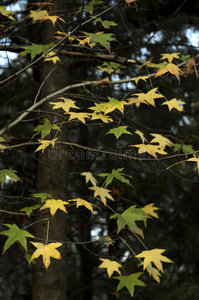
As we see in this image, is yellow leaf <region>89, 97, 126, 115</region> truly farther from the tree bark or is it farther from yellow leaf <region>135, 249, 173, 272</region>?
yellow leaf <region>135, 249, 173, 272</region>

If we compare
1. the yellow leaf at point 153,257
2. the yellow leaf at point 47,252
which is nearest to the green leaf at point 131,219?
the yellow leaf at point 153,257

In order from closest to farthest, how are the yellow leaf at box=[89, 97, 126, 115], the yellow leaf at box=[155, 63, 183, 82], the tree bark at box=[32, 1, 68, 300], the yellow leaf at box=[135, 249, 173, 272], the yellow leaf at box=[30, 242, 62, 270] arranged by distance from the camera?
the yellow leaf at box=[30, 242, 62, 270] → the yellow leaf at box=[135, 249, 173, 272] → the yellow leaf at box=[155, 63, 183, 82] → the yellow leaf at box=[89, 97, 126, 115] → the tree bark at box=[32, 1, 68, 300]

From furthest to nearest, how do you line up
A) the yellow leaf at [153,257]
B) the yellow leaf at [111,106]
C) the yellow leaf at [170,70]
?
the yellow leaf at [111,106], the yellow leaf at [170,70], the yellow leaf at [153,257]

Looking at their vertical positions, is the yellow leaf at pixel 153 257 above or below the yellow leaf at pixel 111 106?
below

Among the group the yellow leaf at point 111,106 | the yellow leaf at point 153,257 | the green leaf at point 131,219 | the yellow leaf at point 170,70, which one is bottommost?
the yellow leaf at point 153,257

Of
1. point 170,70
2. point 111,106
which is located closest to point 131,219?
point 111,106

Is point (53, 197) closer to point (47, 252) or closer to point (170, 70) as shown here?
point (47, 252)

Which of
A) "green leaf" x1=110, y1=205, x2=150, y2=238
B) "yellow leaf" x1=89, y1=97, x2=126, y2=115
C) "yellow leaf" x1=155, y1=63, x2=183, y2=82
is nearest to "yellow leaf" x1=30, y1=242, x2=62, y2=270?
"green leaf" x1=110, y1=205, x2=150, y2=238

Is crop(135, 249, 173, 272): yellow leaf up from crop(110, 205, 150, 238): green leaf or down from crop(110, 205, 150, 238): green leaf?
down

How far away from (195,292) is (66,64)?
342 cm

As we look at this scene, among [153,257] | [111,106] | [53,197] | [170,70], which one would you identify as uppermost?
[170,70]

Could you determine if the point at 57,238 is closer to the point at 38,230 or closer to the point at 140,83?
the point at 38,230

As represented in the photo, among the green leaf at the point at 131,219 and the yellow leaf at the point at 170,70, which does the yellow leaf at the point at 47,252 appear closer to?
the green leaf at the point at 131,219

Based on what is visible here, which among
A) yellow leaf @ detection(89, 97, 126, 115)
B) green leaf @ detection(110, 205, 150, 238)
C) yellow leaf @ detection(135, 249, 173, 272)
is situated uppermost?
yellow leaf @ detection(89, 97, 126, 115)
